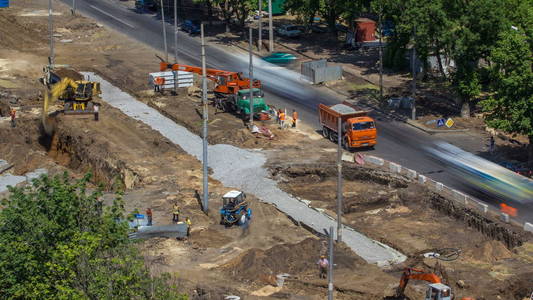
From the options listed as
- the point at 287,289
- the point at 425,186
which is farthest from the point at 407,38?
the point at 287,289

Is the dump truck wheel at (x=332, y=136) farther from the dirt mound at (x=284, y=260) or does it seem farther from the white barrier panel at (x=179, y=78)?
the dirt mound at (x=284, y=260)

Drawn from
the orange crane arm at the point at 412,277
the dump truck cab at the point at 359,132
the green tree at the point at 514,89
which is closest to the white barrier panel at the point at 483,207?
the green tree at the point at 514,89

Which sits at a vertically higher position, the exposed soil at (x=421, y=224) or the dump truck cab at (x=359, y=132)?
the dump truck cab at (x=359, y=132)

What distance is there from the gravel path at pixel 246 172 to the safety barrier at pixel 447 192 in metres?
7.44

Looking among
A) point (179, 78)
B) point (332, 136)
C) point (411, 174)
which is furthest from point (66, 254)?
point (179, 78)

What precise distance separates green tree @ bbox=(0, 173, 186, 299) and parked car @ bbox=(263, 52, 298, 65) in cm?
5950

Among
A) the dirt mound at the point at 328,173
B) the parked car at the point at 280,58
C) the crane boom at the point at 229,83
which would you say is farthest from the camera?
the parked car at the point at 280,58

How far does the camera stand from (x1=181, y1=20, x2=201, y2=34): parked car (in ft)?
335

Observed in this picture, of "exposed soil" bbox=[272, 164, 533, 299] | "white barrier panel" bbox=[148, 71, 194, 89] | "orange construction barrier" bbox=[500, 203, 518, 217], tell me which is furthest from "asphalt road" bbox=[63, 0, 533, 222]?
"white barrier panel" bbox=[148, 71, 194, 89]

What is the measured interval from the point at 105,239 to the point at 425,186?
92.1 feet

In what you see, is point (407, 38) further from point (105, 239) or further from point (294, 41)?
point (105, 239)

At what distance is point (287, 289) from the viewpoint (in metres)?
41.4

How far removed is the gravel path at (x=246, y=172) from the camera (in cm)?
4653

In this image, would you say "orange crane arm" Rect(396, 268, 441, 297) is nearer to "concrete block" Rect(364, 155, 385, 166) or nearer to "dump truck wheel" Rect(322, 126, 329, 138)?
"concrete block" Rect(364, 155, 385, 166)
